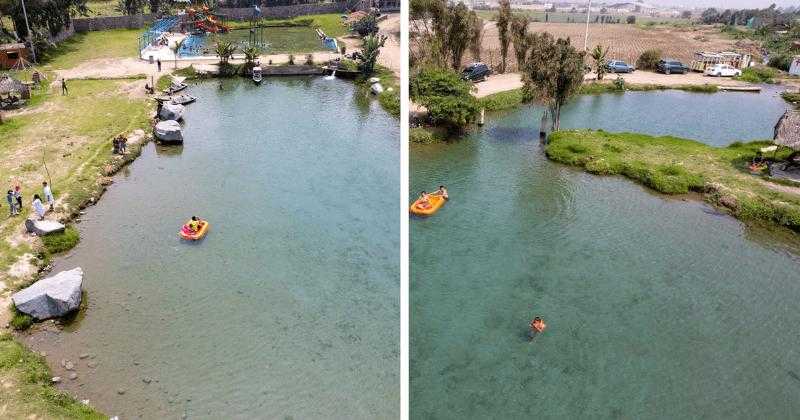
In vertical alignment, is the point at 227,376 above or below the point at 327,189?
below

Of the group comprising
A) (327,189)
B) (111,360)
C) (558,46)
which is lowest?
(111,360)

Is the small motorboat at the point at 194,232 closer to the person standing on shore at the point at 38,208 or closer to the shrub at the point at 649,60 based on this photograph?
the person standing on shore at the point at 38,208

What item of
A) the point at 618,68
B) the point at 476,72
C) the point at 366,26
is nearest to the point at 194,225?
the point at 476,72

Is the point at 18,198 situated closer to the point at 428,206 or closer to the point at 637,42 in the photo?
the point at 428,206

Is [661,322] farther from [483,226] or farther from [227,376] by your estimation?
[227,376]

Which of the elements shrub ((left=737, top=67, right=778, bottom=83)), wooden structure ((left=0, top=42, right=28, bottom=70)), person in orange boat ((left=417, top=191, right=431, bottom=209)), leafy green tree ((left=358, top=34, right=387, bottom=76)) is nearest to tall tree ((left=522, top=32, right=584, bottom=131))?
person in orange boat ((left=417, top=191, right=431, bottom=209))

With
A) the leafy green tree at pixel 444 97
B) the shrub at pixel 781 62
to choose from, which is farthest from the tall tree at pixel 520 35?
the shrub at pixel 781 62

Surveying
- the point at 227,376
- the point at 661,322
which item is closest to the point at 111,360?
the point at 227,376

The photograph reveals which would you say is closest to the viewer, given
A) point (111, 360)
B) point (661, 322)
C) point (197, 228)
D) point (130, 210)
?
point (111, 360)
